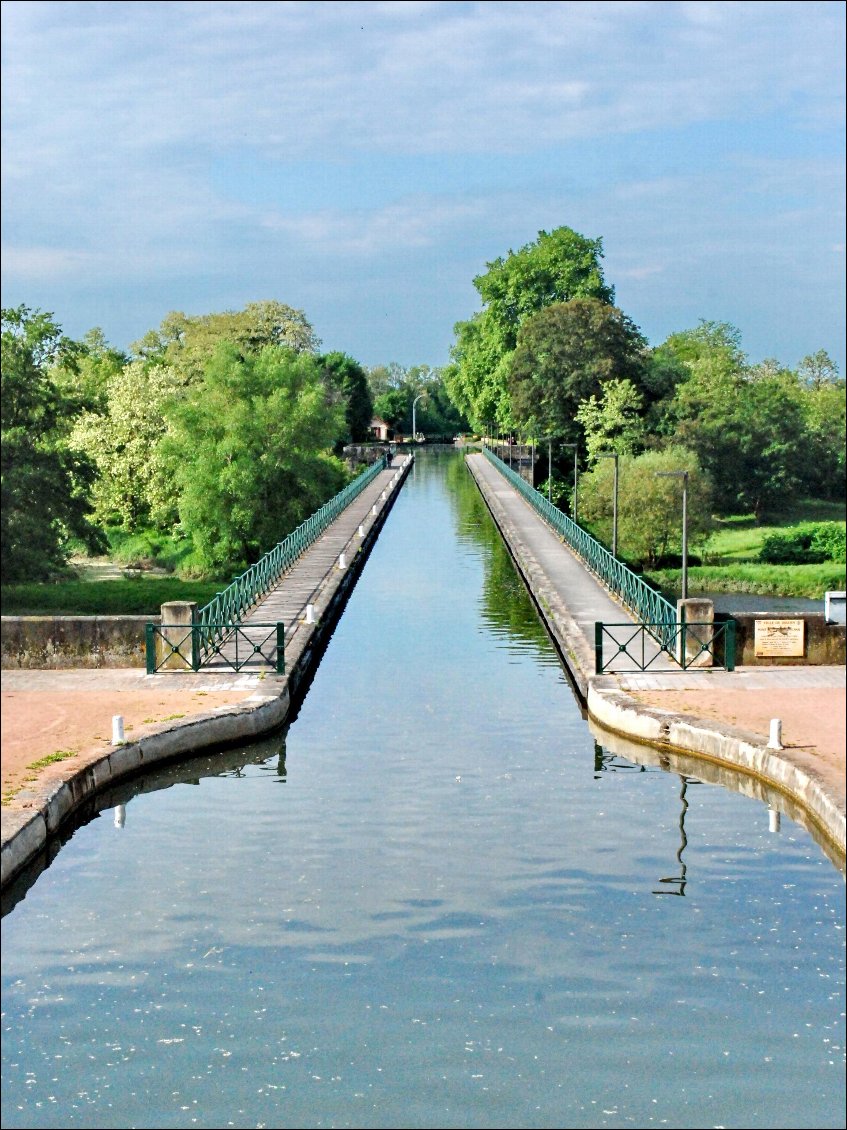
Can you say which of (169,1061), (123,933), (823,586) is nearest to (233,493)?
(823,586)

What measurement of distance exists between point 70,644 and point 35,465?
8.37 m

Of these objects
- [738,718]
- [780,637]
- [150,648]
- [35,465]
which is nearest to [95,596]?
[35,465]

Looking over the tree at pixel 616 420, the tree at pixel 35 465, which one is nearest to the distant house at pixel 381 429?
the tree at pixel 616 420

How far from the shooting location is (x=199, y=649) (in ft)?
85.5

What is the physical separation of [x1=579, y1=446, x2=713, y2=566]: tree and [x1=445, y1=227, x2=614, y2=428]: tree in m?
28.3

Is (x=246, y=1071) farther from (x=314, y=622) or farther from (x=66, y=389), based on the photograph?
(x=66, y=389)

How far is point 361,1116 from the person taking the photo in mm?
11000

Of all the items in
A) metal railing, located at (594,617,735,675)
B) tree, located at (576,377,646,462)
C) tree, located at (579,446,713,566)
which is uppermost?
tree, located at (576,377,646,462)

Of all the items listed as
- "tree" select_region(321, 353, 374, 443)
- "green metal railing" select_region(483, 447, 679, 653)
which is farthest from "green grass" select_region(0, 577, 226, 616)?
"tree" select_region(321, 353, 374, 443)

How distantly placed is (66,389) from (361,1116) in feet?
96.6

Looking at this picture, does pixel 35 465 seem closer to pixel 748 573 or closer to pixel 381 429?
pixel 748 573

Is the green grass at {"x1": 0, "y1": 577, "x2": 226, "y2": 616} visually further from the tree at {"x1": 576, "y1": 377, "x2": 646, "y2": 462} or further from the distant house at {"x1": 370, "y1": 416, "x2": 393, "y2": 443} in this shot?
the distant house at {"x1": 370, "y1": 416, "x2": 393, "y2": 443}

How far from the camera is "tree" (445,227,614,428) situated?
3246 inches

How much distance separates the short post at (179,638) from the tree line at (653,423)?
2513cm
